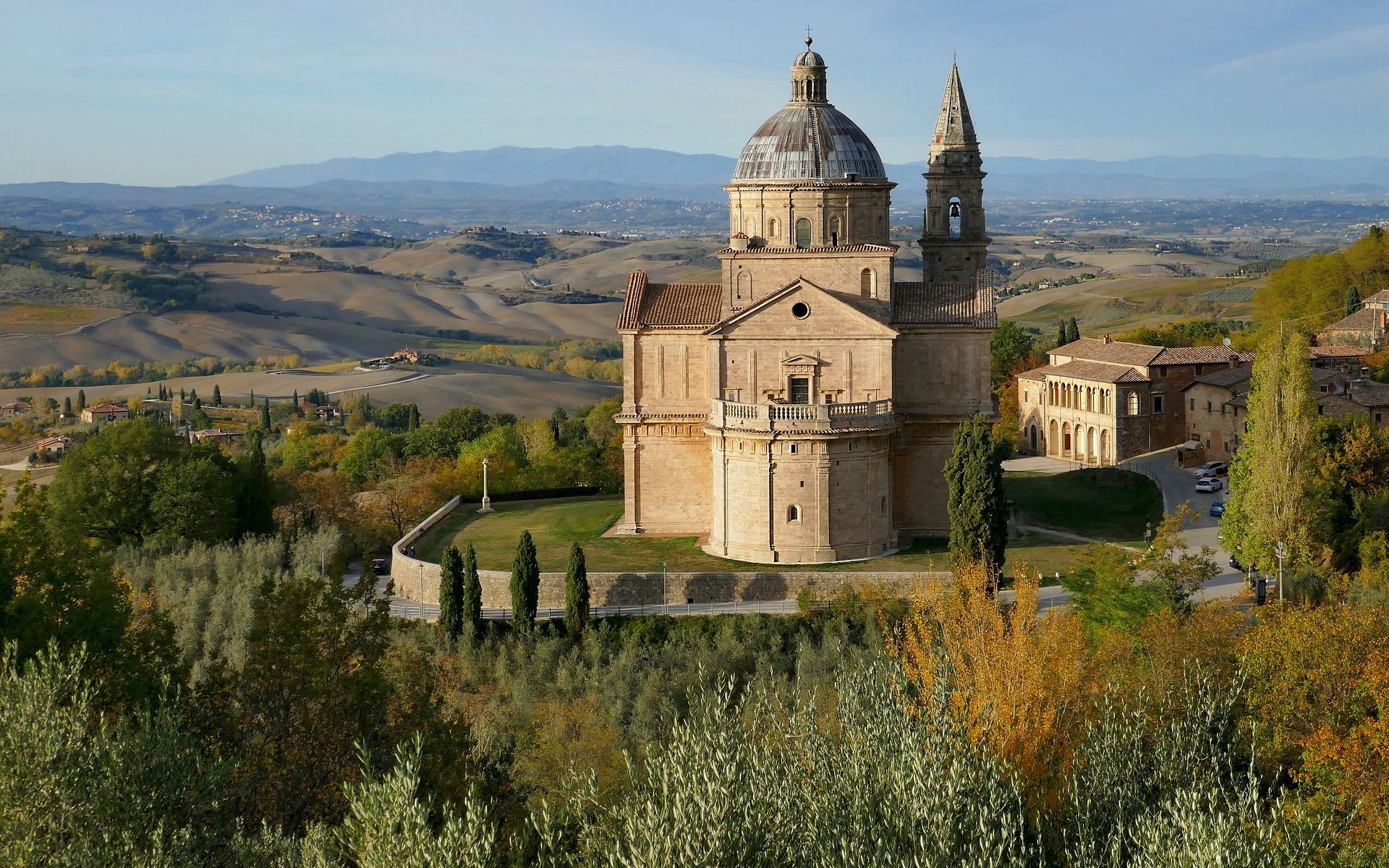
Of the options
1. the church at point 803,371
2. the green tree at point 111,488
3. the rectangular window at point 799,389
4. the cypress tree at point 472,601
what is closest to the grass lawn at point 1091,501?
the church at point 803,371

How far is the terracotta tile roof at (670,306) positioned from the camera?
50.2m

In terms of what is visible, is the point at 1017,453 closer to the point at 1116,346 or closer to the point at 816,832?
the point at 1116,346

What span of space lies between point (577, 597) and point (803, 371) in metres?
10.6

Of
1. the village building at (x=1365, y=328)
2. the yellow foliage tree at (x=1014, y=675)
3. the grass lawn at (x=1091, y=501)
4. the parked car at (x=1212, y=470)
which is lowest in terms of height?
the grass lawn at (x=1091, y=501)

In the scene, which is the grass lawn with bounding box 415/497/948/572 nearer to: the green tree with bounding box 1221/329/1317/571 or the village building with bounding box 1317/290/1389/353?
the green tree with bounding box 1221/329/1317/571

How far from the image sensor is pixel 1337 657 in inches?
1166

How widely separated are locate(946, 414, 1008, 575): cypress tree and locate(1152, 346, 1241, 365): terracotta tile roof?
93.7 feet

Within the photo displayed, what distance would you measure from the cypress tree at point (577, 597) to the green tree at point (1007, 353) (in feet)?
150

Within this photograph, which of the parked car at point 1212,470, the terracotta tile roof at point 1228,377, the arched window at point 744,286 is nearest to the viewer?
the arched window at point 744,286

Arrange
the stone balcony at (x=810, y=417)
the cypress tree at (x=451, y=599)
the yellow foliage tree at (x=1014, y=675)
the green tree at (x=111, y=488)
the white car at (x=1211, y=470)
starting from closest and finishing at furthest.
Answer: the yellow foliage tree at (x=1014, y=675) < the cypress tree at (x=451, y=599) < the stone balcony at (x=810, y=417) < the green tree at (x=111, y=488) < the white car at (x=1211, y=470)

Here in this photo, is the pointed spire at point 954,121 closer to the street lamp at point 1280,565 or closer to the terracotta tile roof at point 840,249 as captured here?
the terracotta tile roof at point 840,249

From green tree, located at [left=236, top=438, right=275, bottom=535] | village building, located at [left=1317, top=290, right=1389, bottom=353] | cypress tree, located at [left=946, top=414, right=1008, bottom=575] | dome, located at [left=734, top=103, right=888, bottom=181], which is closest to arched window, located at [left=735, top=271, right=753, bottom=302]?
dome, located at [left=734, top=103, right=888, bottom=181]

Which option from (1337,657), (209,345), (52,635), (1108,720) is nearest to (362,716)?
(52,635)

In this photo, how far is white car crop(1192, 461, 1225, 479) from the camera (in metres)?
61.0
